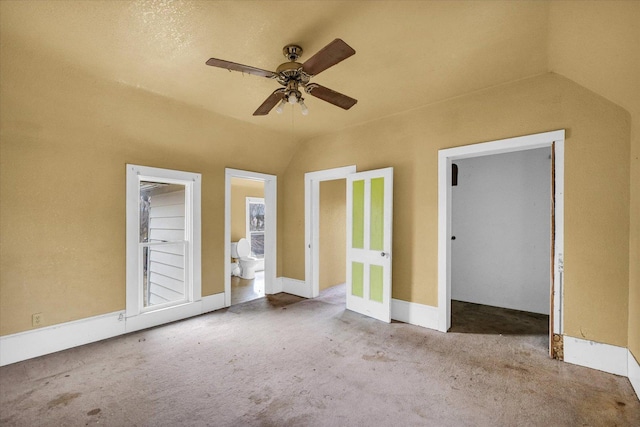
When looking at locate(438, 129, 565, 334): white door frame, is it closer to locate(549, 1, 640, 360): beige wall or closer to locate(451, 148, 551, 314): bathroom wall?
locate(549, 1, 640, 360): beige wall

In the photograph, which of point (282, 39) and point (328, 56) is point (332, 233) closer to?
point (282, 39)

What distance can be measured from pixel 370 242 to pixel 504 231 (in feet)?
7.31

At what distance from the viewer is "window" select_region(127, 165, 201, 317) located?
11.2 feet

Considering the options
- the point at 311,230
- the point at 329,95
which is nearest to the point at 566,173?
the point at 329,95

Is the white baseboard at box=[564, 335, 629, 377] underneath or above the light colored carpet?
above

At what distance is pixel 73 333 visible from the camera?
118 inches

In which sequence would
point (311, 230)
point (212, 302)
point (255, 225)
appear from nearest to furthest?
point (212, 302) → point (311, 230) → point (255, 225)

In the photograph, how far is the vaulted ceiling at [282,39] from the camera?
189cm

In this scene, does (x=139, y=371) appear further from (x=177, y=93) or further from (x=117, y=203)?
(x=177, y=93)

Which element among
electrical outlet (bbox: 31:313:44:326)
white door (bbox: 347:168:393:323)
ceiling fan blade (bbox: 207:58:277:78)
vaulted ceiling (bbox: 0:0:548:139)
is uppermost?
vaulted ceiling (bbox: 0:0:548:139)

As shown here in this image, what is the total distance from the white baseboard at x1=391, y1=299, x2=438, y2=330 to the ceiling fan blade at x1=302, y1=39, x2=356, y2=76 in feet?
9.82

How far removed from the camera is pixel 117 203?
3.31 metres

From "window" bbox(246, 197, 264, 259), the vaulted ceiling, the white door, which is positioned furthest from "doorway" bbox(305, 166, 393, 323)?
Result: "window" bbox(246, 197, 264, 259)

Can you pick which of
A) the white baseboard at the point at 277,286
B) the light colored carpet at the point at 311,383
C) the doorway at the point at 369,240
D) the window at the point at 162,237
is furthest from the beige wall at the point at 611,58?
the white baseboard at the point at 277,286
